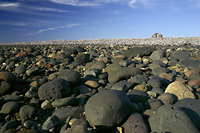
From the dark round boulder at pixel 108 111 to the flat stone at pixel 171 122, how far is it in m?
0.44

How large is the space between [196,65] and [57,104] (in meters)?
5.13

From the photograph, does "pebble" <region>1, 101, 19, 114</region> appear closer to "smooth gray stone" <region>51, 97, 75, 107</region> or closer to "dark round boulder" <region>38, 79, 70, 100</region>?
Result: "dark round boulder" <region>38, 79, 70, 100</region>

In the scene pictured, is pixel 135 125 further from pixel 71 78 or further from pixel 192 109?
pixel 71 78

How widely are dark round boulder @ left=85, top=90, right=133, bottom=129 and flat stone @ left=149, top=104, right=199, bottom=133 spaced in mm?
442

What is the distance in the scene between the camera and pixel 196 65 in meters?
5.73

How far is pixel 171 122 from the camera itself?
224cm

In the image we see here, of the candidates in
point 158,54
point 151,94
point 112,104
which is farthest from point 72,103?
point 158,54

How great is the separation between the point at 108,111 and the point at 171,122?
0.93 meters

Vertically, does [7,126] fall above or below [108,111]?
below

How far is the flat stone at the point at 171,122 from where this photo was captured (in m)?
2.16

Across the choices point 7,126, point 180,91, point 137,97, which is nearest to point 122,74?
point 137,97

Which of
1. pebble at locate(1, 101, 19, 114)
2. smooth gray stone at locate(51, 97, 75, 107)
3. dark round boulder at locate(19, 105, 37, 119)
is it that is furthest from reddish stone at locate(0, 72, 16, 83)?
smooth gray stone at locate(51, 97, 75, 107)

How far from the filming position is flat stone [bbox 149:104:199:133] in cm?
216

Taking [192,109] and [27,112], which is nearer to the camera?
[192,109]
